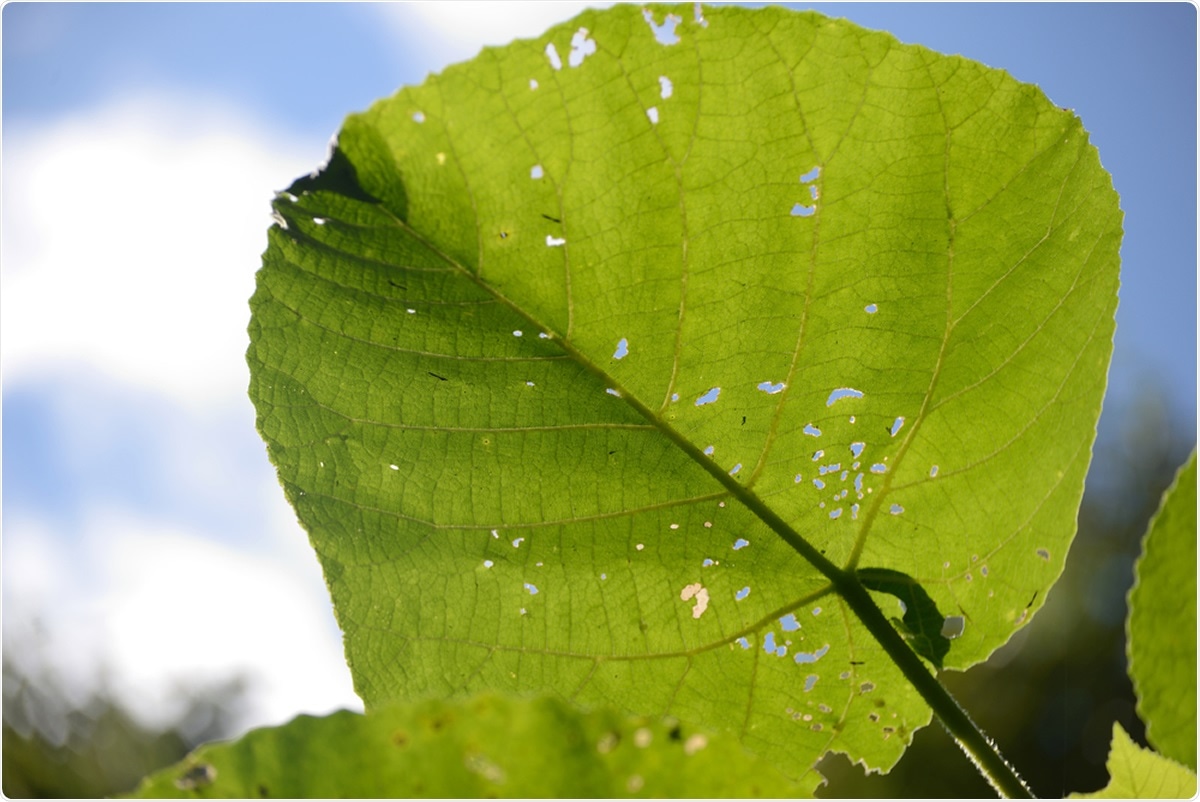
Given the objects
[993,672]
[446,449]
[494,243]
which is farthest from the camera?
[993,672]

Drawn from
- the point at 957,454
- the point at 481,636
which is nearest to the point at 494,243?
the point at 481,636

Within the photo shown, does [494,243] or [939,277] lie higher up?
[494,243]

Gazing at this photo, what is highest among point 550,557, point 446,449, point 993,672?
point 446,449

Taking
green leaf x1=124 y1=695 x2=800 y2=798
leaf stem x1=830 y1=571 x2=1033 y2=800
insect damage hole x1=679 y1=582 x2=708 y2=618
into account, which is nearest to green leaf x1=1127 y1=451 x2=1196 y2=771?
leaf stem x1=830 y1=571 x2=1033 y2=800

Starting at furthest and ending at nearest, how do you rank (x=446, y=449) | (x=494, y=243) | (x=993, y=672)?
(x=993, y=672) < (x=446, y=449) < (x=494, y=243)

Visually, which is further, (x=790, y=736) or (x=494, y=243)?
(x=790, y=736)

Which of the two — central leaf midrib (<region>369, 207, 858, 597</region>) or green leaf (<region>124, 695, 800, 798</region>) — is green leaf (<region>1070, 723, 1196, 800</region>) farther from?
green leaf (<region>124, 695, 800, 798</region>)

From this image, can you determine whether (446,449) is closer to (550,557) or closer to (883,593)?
(550,557)
